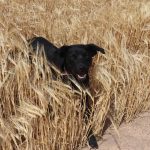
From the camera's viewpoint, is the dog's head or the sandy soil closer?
the sandy soil

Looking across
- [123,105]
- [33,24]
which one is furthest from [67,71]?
[33,24]

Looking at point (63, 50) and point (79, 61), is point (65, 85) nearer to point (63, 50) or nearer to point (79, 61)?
point (79, 61)

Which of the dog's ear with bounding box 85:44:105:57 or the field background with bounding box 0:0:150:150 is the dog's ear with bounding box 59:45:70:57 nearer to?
the dog's ear with bounding box 85:44:105:57

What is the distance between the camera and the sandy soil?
386 centimetres

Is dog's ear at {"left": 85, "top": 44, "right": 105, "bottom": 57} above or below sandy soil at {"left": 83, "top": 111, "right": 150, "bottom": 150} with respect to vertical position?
above

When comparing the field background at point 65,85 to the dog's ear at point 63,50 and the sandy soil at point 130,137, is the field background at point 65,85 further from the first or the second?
the dog's ear at point 63,50

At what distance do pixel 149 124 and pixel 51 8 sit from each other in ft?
12.6

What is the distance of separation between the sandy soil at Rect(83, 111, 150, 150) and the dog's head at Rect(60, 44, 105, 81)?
0.60m

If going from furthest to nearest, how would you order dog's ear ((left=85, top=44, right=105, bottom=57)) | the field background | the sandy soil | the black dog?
dog's ear ((left=85, top=44, right=105, bottom=57))
the black dog
the sandy soil
the field background

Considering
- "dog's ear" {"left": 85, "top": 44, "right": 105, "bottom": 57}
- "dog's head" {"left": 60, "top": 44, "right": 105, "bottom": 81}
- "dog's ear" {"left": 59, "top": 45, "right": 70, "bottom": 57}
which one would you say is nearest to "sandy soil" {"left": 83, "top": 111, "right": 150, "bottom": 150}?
"dog's head" {"left": 60, "top": 44, "right": 105, "bottom": 81}

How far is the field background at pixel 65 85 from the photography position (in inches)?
129

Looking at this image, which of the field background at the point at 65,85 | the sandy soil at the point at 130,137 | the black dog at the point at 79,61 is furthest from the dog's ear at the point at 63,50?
the sandy soil at the point at 130,137

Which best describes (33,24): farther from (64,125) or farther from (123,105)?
(64,125)

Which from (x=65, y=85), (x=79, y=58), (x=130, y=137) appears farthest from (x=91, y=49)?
(x=65, y=85)
